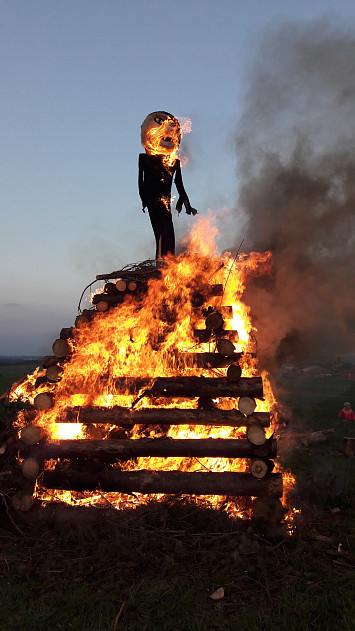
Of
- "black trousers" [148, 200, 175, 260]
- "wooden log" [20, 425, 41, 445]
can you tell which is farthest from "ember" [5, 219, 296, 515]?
"black trousers" [148, 200, 175, 260]

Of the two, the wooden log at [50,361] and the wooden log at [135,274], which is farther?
the wooden log at [135,274]

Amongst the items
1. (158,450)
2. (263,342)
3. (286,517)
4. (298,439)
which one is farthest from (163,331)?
(298,439)

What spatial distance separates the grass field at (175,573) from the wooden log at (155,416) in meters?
1.33

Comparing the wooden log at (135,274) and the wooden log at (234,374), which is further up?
the wooden log at (135,274)

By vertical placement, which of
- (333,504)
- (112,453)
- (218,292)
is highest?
(218,292)

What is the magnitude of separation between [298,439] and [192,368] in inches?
280

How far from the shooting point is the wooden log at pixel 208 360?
7648 millimetres

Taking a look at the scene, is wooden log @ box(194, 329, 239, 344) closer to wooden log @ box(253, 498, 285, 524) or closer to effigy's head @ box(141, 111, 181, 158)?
wooden log @ box(253, 498, 285, 524)

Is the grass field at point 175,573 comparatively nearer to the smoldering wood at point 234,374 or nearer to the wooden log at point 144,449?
the wooden log at point 144,449

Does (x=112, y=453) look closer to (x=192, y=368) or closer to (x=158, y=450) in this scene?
(x=158, y=450)

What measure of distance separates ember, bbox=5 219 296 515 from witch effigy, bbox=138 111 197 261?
1356mm

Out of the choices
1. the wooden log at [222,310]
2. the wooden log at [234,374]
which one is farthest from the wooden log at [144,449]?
the wooden log at [222,310]

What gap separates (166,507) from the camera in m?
5.93

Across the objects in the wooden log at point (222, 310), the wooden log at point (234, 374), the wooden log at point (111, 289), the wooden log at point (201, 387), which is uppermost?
the wooden log at point (111, 289)
